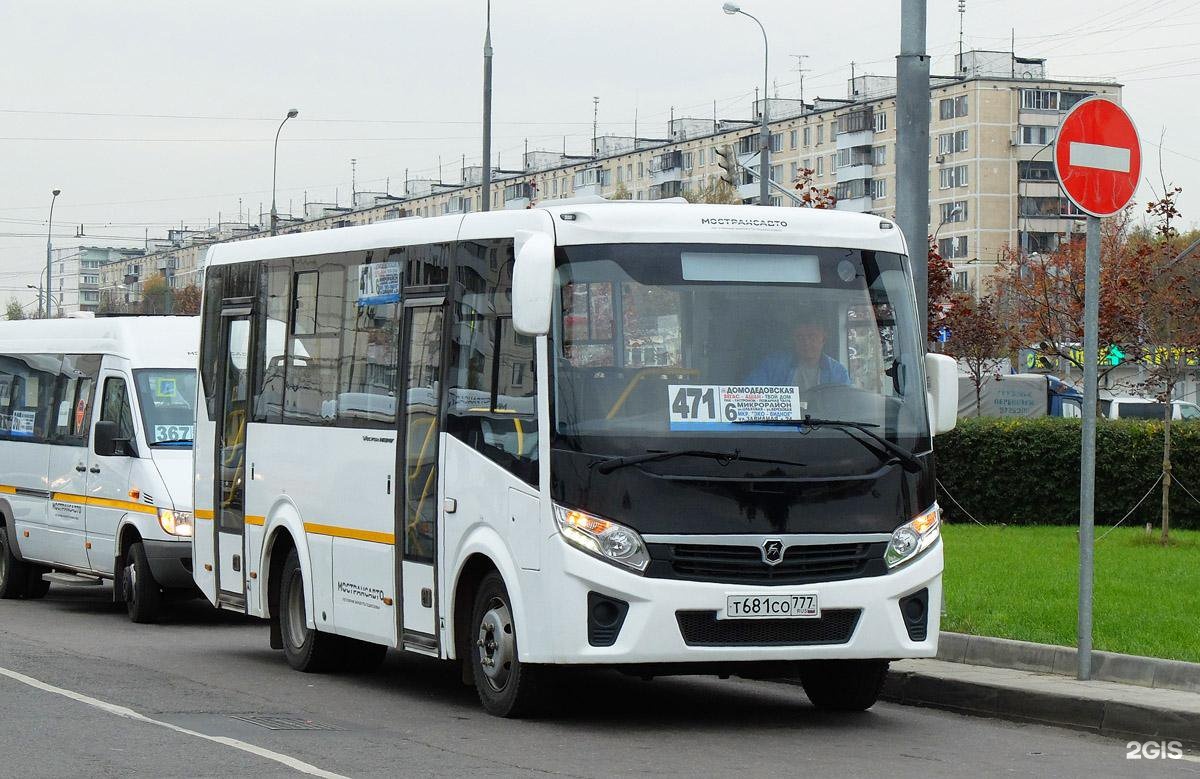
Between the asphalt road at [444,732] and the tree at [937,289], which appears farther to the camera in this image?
the tree at [937,289]

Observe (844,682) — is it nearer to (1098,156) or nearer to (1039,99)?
(1098,156)

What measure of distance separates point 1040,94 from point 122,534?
92.6m

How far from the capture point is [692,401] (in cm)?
987

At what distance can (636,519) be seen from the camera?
9.64 meters

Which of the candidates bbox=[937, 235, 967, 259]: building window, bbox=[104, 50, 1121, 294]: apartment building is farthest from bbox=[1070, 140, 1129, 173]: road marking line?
bbox=[937, 235, 967, 259]: building window

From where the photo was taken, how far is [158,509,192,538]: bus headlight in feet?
55.3

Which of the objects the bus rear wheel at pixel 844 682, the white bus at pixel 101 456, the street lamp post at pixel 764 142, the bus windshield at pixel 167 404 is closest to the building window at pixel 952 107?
the street lamp post at pixel 764 142

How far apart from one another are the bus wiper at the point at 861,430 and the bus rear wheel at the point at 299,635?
4170 mm

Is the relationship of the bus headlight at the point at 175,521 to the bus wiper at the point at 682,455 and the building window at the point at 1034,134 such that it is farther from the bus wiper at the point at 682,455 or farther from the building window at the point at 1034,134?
the building window at the point at 1034,134

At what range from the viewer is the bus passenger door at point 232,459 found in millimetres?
13781

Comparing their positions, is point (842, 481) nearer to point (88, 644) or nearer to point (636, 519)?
point (636, 519)

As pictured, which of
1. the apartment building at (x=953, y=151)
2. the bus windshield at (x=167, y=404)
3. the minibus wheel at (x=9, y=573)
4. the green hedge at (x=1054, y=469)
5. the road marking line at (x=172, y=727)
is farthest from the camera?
the apartment building at (x=953, y=151)

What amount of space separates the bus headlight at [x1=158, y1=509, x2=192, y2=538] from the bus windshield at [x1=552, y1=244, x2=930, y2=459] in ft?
25.7

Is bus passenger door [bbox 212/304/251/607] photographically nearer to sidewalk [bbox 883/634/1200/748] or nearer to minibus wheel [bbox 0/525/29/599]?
sidewalk [bbox 883/634/1200/748]
